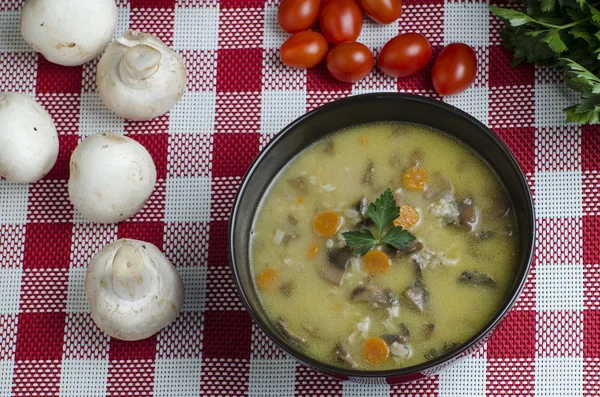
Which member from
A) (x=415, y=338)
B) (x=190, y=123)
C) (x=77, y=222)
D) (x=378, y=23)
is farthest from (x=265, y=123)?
(x=415, y=338)

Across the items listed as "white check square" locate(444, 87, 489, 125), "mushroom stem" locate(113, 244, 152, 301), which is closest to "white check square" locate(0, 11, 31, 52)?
"mushroom stem" locate(113, 244, 152, 301)

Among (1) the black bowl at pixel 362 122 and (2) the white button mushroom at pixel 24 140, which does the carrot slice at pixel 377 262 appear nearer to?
(1) the black bowl at pixel 362 122

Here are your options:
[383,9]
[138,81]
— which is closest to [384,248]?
[383,9]

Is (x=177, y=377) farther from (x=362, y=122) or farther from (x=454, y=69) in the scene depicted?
(x=454, y=69)

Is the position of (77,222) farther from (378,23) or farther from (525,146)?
(525,146)

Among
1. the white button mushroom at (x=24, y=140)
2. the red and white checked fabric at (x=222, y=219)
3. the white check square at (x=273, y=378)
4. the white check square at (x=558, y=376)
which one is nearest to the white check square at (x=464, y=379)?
the red and white checked fabric at (x=222, y=219)

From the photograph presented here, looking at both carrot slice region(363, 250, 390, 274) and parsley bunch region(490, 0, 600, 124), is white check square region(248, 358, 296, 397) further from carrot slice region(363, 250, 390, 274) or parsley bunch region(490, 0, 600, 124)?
parsley bunch region(490, 0, 600, 124)
